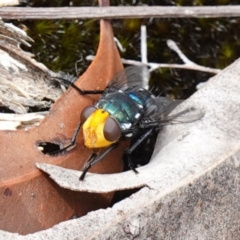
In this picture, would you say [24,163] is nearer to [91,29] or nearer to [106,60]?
[106,60]

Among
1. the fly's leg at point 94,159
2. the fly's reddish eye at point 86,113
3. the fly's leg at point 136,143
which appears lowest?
Result: the fly's leg at point 136,143

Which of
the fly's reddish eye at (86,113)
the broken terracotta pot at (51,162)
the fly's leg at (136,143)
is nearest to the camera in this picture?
the broken terracotta pot at (51,162)

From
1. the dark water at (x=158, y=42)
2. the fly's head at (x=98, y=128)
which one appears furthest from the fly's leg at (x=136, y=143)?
the dark water at (x=158, y=42)

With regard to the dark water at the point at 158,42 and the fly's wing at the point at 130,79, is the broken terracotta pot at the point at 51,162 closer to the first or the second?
the fly's wing at the point at 130,79

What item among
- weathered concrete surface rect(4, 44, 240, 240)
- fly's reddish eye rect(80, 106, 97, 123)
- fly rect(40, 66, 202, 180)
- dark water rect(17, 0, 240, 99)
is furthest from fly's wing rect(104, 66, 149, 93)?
weathered concrete surface rect(4, 44, 240, 240)

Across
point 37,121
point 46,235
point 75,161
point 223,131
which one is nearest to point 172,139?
point 223,131

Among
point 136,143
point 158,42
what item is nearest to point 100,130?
point 136,143

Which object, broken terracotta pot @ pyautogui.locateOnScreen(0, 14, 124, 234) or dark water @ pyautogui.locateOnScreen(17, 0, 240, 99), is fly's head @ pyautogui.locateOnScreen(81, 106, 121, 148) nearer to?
broken terracotta pot @ pyautogui.locateOnScreen(0, 14, 124, 234)
